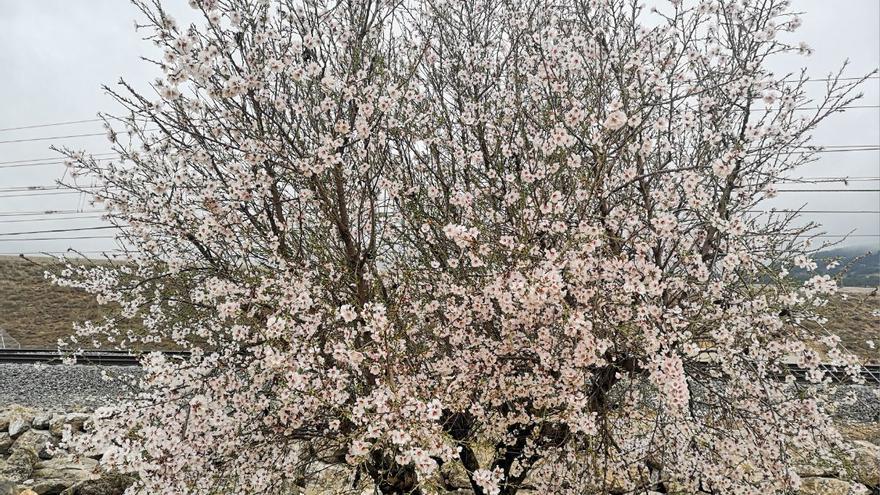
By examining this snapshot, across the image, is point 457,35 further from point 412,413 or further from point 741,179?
point 412,413

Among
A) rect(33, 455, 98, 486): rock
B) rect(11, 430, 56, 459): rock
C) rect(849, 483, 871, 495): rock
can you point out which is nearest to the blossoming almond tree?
rect(849, 483, 871, 495): rock

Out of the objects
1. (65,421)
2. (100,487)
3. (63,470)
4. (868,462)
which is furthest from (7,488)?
(868,462)

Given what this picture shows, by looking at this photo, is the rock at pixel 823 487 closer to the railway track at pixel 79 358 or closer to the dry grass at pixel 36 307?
the railway track at pixel 79 358

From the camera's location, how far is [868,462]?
747 centimetres

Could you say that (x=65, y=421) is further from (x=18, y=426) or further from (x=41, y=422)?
(x=18, y=426)

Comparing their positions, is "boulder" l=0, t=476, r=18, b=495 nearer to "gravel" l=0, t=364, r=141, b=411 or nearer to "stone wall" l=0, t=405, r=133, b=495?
"stone wall" l=0, t=405, r=133, b=495

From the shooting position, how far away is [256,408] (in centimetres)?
485

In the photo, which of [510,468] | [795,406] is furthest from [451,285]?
[795,406]

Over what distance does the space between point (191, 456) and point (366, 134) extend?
308 cm

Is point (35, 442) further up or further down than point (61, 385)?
further down

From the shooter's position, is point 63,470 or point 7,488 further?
point 63,470

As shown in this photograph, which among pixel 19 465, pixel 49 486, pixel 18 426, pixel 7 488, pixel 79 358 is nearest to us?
pixel 7 488

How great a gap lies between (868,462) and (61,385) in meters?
14.1

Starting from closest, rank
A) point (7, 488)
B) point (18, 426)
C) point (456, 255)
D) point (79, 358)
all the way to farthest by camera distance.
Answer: point (456, 255) → point (7, 488) → point (18, 426) → point (79, 358)
